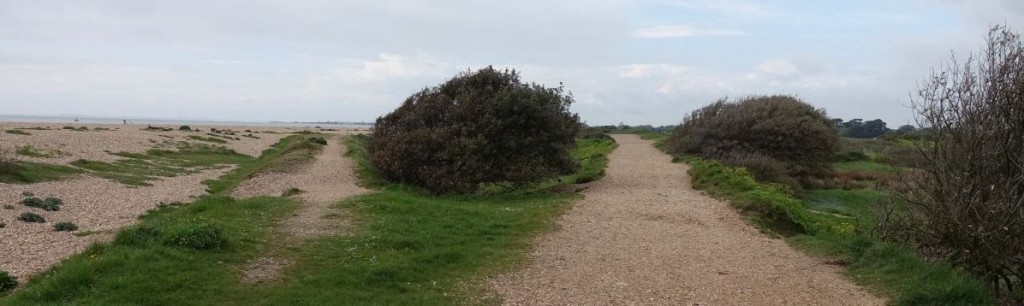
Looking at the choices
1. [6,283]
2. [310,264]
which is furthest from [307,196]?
[6,283]

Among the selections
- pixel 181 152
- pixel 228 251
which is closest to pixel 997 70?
pixel 228 251

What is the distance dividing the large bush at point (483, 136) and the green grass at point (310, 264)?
17.7ft

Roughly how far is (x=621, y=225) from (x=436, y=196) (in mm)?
6983

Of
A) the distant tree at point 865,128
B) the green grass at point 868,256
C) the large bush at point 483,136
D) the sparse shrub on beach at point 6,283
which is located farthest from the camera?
the distant tree at point 865,128

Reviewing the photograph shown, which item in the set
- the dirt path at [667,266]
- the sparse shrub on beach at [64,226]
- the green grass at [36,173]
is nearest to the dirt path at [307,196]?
the dirt path at [667,266]

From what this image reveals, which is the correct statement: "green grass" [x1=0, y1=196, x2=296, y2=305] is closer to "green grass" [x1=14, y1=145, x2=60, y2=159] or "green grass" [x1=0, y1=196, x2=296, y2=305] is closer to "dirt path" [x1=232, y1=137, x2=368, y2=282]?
"dirt path" [x1=232, y1=137, x2=368, y2=282]

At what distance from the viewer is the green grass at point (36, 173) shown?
61.2ft

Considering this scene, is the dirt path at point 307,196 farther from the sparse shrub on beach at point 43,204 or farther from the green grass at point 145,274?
the sparse shrub on beach at point 43,204

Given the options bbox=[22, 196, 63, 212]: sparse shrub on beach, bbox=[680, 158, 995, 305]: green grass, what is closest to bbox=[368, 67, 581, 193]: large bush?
bbox=[680, 158, 995, 305]: green grass

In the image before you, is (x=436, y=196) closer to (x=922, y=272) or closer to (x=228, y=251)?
(x=228, y=251)

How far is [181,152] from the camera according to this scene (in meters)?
37.8

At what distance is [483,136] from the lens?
19.9 m

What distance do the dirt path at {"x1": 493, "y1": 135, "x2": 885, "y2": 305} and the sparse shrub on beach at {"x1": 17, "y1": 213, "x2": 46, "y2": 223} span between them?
9549mm

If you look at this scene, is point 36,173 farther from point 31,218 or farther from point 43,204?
point 31,218
